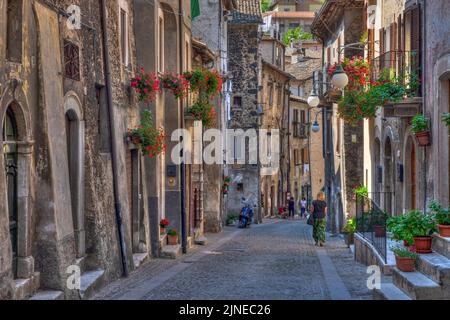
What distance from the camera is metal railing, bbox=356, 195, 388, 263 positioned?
55.5ft

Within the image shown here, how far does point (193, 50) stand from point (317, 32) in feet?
37.7

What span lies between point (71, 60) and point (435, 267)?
7060mm

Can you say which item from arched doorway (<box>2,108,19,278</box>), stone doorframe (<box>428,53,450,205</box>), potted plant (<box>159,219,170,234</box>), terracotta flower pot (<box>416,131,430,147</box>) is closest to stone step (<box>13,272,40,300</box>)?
arched doorway (<box>2,108,19,278</box>)

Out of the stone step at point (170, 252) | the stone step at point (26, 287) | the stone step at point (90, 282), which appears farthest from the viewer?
the stone step at point (170, 252)

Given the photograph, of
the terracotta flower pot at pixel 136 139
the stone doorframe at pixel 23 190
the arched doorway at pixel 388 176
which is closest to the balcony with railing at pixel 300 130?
the arched doorway at pixel 388 176

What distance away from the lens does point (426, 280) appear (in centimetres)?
1248

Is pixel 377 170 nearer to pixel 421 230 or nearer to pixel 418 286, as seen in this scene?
pixel 421 230

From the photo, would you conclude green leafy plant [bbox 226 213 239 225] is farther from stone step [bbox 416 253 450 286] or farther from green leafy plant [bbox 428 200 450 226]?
stone step [bbox 416 253 450 286]

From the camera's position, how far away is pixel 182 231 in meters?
24.8

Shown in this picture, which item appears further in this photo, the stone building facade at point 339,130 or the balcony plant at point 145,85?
the stone building facade at point 339,130

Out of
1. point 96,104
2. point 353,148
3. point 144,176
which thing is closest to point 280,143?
point 353,148

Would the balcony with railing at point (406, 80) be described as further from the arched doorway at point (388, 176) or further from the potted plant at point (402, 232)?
the potted plant at point (402, 232)

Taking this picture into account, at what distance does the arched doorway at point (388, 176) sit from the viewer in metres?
23.6

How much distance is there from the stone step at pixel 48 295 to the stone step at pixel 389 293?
4.66 meters
